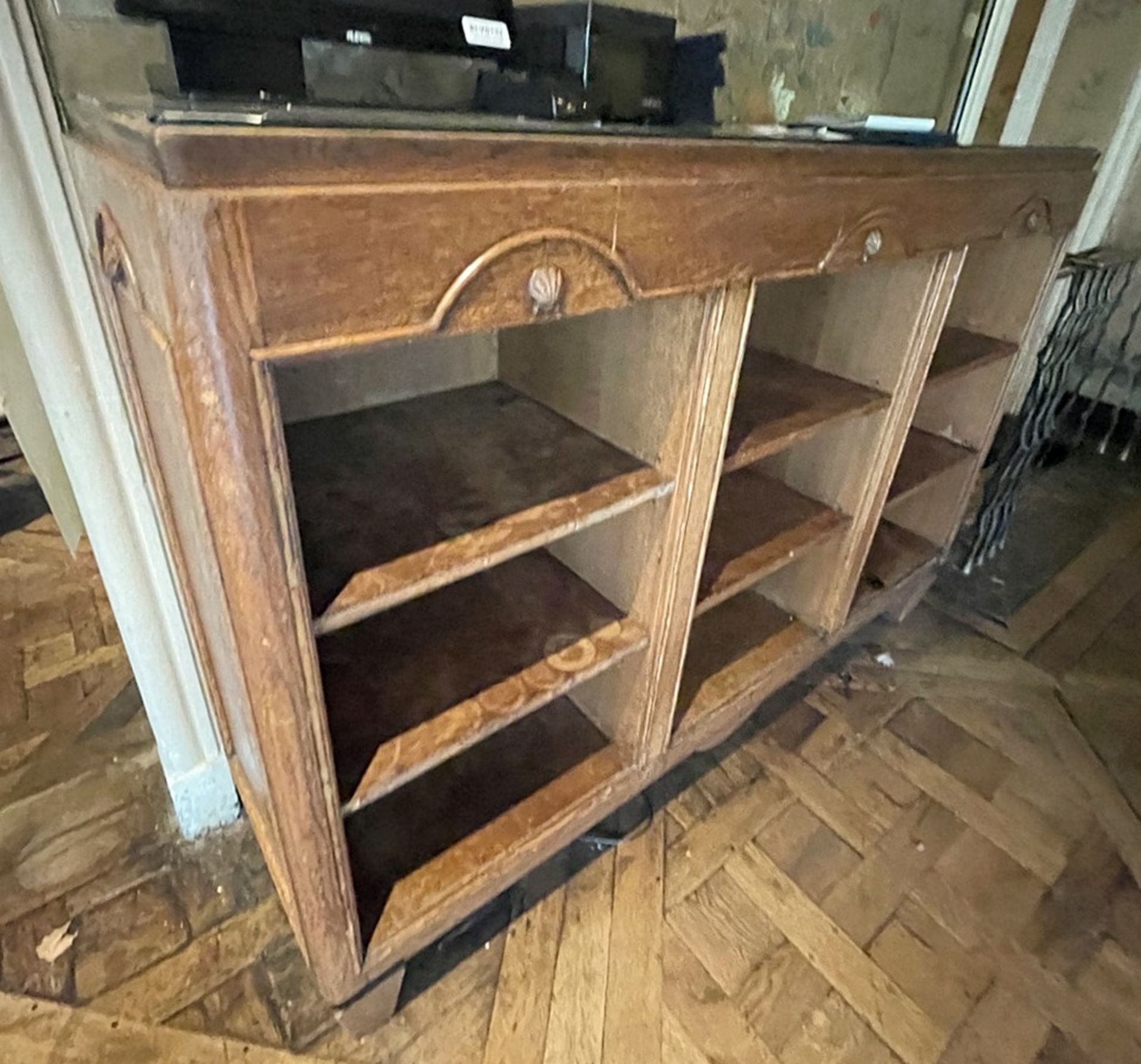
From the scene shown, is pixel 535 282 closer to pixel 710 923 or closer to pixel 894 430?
pixel 894 430

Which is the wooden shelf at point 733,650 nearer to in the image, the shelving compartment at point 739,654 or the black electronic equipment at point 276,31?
the shelving compartment at point 739,654

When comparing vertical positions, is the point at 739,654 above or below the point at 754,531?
below

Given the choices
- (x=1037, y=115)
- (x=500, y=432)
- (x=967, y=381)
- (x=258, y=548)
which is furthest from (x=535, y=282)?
(x=1037, y=115)

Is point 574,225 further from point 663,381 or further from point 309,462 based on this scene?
point 309,462

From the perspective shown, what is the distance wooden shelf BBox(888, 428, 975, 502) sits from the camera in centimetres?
135

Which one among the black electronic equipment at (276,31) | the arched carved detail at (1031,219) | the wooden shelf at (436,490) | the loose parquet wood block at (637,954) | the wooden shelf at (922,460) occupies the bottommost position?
the loose parquet wood block at (637,954)

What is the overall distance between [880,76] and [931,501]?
2.68ft

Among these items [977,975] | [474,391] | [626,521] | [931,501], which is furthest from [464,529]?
[931,501]

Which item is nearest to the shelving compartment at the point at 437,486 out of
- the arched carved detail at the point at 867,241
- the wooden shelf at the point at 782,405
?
the wooden shelf at the point at 782,405

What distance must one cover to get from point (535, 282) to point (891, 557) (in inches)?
46.7

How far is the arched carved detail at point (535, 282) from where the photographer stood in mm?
525

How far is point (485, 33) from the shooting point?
709 millimetres

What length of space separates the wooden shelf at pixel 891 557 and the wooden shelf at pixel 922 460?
0.53ft

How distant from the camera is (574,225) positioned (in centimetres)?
56
